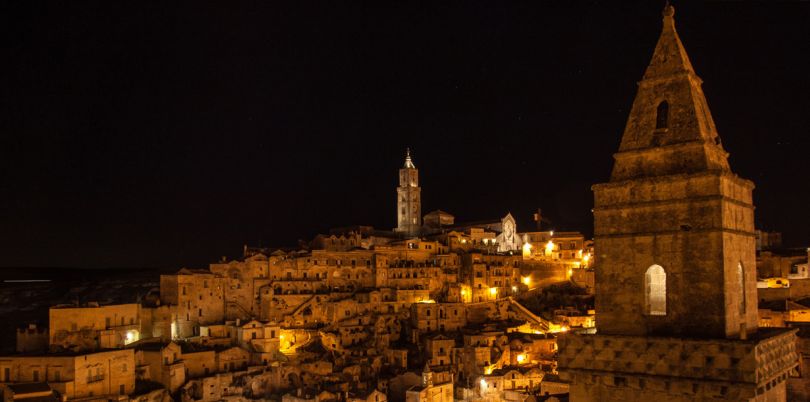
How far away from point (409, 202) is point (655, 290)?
2383 inches

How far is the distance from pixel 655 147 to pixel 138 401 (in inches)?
1197

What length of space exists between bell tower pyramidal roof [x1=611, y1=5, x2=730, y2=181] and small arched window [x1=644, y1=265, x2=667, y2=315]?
5.10ft

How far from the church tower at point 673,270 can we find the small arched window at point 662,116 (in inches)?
0.7

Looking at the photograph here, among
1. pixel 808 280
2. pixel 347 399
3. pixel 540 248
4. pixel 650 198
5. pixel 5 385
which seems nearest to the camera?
pixel 650 198

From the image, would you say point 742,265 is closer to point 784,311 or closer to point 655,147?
point 655,147

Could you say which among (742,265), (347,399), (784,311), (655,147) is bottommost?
(347,399)

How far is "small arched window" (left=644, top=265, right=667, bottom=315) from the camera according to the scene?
10070 millimetres

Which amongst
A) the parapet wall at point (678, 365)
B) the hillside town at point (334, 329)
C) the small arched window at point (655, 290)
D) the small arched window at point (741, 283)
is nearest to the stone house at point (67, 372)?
the hillside town at point (334, 329)

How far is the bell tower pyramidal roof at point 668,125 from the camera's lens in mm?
10008

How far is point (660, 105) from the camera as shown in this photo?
34.7 feet

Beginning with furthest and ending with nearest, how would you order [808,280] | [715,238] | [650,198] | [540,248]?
[540,248]
[808,280]
[650,198]
[715,238]

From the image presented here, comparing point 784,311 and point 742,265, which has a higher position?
point 742,265

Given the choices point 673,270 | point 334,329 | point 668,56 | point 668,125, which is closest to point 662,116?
point 668,125

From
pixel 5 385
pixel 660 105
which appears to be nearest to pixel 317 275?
pixel 5 385
